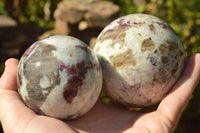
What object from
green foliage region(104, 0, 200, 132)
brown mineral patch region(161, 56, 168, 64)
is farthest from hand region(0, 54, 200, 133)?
green foliage region(104, 0, 200, 132)

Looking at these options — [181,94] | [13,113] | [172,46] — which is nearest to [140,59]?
[172,46]

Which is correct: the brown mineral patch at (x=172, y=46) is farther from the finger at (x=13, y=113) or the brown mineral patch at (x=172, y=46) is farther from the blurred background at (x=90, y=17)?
the blurred background at (x=90, y=17)

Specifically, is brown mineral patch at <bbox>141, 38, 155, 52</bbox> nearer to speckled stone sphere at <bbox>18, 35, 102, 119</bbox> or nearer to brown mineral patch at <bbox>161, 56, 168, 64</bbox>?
brown mineral patch at <bbox>161, 56, 168, 64</bbox>

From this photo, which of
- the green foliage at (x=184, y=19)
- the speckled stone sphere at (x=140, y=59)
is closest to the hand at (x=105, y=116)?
the speckled stone sphere at (x=140, y=59)

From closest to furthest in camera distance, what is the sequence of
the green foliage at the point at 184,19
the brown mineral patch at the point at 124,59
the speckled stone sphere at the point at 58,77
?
the speckled stone sphere at the point at 58,77
the brown mineral patch at the point at 124,59
the green foliage at the point at 184,19

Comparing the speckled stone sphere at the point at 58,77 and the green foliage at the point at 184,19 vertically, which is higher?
the speckled stone sphere at the point at 58,77

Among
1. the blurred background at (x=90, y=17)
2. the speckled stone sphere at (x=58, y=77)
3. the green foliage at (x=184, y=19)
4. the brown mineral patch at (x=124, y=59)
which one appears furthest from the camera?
the blurred background at (x=90, y=17)

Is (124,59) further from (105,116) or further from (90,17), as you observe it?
(90,17)
